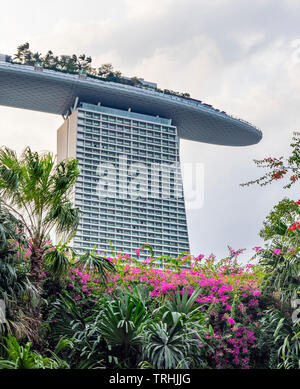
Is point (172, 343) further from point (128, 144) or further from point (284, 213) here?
point (128, 144)

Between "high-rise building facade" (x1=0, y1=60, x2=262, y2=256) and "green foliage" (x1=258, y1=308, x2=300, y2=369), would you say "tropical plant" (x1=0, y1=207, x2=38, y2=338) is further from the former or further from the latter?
"high-rise building facade" (x1=0, y1=60, x2=262, y2=256)

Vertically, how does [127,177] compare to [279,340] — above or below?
above

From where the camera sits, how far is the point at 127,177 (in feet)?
298

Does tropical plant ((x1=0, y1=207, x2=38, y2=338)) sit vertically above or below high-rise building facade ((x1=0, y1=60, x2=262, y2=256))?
below

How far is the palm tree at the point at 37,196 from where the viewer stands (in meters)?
13.6

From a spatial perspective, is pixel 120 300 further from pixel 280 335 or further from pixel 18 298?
pixel 280 335

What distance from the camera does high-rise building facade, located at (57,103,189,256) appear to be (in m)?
86.8

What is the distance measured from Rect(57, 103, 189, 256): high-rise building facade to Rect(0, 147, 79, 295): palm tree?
70.9 meters

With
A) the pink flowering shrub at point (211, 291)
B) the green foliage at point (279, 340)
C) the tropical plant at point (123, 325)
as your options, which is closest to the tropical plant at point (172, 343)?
the tropical plant at point (123, 325)

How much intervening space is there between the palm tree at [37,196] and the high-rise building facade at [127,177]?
7087 centimetres

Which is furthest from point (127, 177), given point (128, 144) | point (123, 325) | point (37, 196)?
point (123, 325)

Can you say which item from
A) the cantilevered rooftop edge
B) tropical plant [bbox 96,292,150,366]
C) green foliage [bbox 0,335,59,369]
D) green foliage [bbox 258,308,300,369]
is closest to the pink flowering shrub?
green foliage [bbox 258,308,300,369]

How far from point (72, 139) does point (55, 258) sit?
74821mm

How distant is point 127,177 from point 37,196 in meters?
77.1
